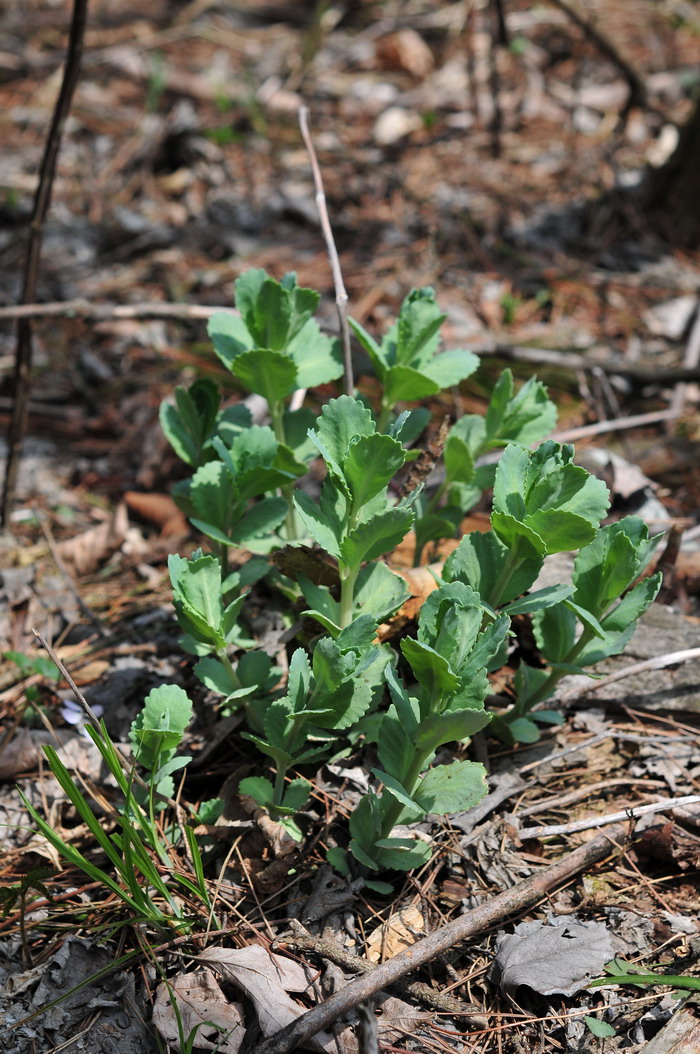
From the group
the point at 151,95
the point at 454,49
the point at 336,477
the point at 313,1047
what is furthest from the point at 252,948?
the point at 454,49

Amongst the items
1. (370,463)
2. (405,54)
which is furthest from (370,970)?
(405,54)

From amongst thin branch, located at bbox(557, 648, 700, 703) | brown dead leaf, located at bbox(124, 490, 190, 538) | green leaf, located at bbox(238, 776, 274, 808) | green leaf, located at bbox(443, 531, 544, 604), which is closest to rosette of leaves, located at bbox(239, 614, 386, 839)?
green leaf, located at bbox(238, 776, 274, 808)

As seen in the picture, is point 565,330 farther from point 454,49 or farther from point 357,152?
point 454,49

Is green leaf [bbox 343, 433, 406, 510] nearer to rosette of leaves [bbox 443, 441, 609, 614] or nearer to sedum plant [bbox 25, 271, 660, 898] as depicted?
sedum plant [bbox 25, 271, 660, 898]

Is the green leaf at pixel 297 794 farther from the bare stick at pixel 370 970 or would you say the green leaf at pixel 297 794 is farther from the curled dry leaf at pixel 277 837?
the bare stick at pixel 370 970

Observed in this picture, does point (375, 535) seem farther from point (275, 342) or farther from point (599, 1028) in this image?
point (599, 1028)

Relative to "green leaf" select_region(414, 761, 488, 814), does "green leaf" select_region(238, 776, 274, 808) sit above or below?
below
